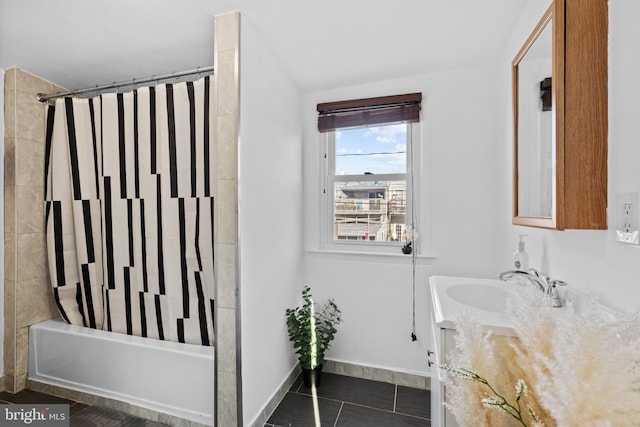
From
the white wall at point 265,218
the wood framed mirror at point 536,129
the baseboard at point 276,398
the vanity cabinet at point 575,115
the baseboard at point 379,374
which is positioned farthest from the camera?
the baseboard at point 379,374

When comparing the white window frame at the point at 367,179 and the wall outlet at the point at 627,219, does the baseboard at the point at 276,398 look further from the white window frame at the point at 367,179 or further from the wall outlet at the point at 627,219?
the wall outlet at the point at 627,219

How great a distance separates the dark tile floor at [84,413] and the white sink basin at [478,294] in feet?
6.16

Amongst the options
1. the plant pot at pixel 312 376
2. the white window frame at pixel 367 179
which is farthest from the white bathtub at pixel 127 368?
the white window frame at pixel 367 179

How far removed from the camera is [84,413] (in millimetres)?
1780

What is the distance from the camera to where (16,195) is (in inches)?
78.0

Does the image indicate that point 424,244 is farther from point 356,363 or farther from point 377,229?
point 356,363

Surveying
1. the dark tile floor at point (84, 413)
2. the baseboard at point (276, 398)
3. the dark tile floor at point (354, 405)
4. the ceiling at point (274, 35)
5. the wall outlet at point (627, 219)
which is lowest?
the dark tile floor at point (354, 405)

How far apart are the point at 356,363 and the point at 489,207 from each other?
1562mm

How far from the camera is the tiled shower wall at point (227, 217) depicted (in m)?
1.47

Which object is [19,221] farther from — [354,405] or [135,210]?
[354,405]

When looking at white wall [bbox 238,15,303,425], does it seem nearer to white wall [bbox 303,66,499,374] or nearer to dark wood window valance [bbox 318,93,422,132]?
dark wood window valance [bbox 318,93,422,132]

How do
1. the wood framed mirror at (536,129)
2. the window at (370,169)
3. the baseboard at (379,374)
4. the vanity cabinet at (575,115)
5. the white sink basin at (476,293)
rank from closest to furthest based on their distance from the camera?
1. the vanity cabinet at (575,115)
2. the wood framed mirror at (536,129)
3. the white sink basin at (476,293)
4. the baseboard at (379,374)
5. the window at (370,169)

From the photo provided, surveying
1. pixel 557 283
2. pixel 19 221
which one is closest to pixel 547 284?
pixel 557 283

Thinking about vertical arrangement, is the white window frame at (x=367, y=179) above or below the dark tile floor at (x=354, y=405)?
above
